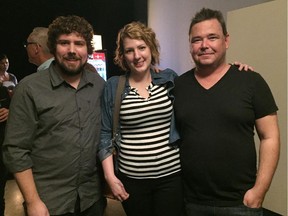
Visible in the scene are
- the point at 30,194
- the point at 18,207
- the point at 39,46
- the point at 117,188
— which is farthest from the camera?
the point at 18,207

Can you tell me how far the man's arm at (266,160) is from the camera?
4.33ft

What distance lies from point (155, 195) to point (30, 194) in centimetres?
62

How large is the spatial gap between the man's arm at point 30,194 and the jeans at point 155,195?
16.4 inches

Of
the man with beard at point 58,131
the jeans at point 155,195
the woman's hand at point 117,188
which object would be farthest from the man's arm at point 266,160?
the man with beard at point 58,131

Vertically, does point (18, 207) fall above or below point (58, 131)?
below

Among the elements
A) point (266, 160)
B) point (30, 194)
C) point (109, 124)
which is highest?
point (109, 124)

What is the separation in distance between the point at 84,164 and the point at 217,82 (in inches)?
30.2

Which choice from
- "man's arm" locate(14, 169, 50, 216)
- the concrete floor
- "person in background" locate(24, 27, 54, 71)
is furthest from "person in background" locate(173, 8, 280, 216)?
the concrete floor

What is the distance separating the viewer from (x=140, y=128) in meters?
1.45

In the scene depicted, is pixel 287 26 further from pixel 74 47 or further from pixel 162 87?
pixel 74 47

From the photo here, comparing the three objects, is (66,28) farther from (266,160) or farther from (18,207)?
(18,207)

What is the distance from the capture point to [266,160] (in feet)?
4.37

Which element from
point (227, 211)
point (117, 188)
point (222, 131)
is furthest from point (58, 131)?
point (227, 211)

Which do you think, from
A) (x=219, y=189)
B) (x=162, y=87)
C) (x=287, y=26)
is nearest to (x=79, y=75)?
(x=162, y=87)
